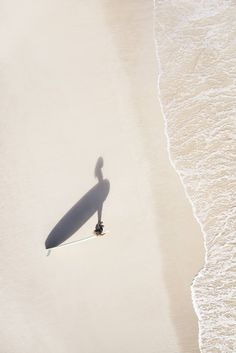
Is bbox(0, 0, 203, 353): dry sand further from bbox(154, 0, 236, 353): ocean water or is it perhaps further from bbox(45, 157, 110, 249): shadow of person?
bbox(154, 0, 236, 353): ocean water

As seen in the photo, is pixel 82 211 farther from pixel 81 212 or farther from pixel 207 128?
pixel 207 128

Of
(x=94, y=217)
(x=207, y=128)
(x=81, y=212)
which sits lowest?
(x=94, y=217)

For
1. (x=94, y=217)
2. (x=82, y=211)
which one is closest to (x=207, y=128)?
(x=94, y=217)

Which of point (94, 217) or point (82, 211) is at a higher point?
point (82, 211)

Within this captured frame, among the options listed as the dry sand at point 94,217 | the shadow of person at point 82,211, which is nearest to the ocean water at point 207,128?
the dry sand at point 94,217

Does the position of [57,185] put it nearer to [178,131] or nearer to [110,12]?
[178,131]

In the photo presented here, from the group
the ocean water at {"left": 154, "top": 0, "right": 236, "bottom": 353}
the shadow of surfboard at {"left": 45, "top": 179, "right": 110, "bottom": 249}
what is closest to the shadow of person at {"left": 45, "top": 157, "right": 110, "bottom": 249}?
the shadow of surfboard at {"left": 45, "top": 179, "right": 110, "bottom": 249}

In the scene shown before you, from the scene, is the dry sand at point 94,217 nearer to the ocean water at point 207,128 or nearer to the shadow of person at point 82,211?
the shadow of person at point 82,211
